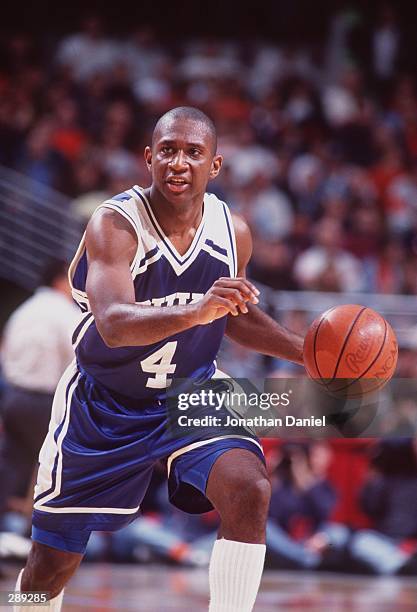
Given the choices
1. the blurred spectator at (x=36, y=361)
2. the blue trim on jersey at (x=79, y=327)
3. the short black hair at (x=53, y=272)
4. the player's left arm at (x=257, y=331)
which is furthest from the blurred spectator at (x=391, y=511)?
the blue trim on jersey at (x=79, y=327)

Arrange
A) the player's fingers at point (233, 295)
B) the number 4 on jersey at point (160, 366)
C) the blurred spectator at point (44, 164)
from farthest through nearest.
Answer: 1. the blurred spectator at point (44, 164)
2. the number 4 on jersey at point (160, 366)
3. the player's fingers at point (233, 295)

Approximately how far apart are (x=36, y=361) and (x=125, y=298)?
3.74m

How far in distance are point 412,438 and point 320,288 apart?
1975 millimetres

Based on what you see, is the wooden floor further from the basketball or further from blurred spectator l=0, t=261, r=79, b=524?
the basketball

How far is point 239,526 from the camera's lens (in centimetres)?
340

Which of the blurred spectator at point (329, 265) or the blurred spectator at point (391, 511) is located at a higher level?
the blurred spectator at point (329, 265)

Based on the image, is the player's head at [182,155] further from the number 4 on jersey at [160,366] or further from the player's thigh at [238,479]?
the player's thigh at [238,479]

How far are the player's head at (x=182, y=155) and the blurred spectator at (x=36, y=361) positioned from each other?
3.43 m

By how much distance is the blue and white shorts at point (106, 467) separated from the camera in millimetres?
3744

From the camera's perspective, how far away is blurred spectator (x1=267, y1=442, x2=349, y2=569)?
768 centimetres

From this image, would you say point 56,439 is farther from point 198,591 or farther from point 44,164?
point 44,164

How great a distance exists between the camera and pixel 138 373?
3.86 metres

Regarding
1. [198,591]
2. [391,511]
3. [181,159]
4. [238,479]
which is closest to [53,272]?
[198,591]

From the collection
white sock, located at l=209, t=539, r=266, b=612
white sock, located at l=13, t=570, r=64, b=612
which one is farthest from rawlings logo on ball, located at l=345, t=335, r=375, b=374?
white sock, located at l=13, t=570, r=64, b=612
